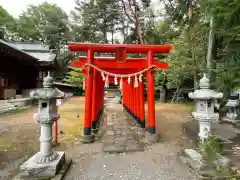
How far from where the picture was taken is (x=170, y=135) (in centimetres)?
613

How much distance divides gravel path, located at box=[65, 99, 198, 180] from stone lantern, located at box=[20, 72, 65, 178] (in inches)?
15.9

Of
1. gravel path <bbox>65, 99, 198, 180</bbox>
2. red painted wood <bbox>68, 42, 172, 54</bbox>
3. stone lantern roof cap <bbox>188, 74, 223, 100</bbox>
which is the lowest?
gravel path <bbox>65, 99, 198, 180</bbox>

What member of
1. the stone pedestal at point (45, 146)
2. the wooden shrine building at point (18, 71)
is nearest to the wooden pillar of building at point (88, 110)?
the stone pedestal at point (45, 146)

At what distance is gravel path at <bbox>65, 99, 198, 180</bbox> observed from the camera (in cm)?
332

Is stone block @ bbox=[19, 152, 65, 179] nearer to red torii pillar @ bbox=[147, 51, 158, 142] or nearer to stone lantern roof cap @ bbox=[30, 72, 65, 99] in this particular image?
stone lantern roof cap @ bbox=[30, 72, 65, 99]

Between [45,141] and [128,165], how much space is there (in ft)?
6.22

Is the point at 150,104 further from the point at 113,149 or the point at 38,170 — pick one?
the point at 38,170

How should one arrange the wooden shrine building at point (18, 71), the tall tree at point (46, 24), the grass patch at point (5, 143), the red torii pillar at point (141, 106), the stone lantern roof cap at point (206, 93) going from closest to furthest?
the stone lantern roof cap at point (206, 93)
the grass patch at point (5, 143)
the red torii pillar at point (141, 106)
the wooden shrine building at point (18, 71)
the tall tree at point (46, 24)

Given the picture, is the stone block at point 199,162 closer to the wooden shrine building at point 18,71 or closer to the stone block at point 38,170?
the stone block at point 38,170

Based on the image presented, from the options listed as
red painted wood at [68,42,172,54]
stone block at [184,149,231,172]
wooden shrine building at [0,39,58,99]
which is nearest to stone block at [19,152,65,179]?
stone block at [184,149,231,172]

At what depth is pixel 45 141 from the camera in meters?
3.41

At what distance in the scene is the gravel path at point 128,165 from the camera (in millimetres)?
3316

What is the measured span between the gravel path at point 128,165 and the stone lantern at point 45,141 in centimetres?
40

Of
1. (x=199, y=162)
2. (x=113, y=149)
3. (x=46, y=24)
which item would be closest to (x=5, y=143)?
(x=113, y=149)
